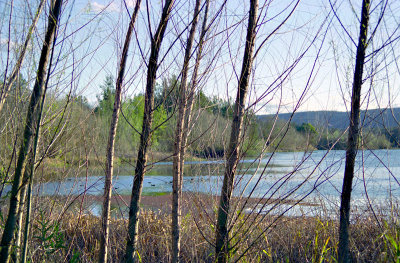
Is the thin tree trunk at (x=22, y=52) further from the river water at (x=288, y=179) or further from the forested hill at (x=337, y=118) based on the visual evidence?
the forested hill at (x=337, y=118)

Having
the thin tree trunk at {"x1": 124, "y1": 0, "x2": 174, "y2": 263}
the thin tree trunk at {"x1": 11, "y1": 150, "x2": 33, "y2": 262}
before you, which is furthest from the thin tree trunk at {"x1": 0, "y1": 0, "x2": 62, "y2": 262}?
the thin tree trunk at {"x1": 124, "y1": 0, "x2": 174, "y2": 263}

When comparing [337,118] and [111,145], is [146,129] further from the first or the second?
[337,118]

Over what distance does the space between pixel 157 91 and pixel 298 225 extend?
340 centimetres

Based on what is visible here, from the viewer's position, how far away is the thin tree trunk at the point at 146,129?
3.13m

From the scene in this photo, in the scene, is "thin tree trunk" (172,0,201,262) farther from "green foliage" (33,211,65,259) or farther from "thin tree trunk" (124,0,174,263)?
"green foliage" (33,211,65,259)

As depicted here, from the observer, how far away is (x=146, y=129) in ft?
10.4

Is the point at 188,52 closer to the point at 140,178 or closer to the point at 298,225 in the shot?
the point at 140,178

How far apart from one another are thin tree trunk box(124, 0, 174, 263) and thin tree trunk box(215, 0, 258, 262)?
2.32ft

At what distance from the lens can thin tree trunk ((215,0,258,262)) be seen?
3.13 m

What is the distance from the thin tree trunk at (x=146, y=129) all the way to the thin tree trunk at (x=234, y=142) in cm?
71

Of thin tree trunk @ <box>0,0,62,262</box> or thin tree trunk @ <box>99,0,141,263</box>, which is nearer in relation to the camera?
thin tree trunk @ <box>0,0,62,262</box>

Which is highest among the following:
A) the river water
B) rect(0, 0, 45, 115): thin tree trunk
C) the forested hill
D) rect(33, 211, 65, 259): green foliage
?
rect(0, 0, 45, 115): thin tree trunk

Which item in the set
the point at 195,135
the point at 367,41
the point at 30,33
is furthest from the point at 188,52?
the point at 367,41

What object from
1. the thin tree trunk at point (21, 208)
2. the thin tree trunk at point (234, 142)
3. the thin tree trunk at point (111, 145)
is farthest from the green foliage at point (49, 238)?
the thin tree trunk at point (234, 142)
